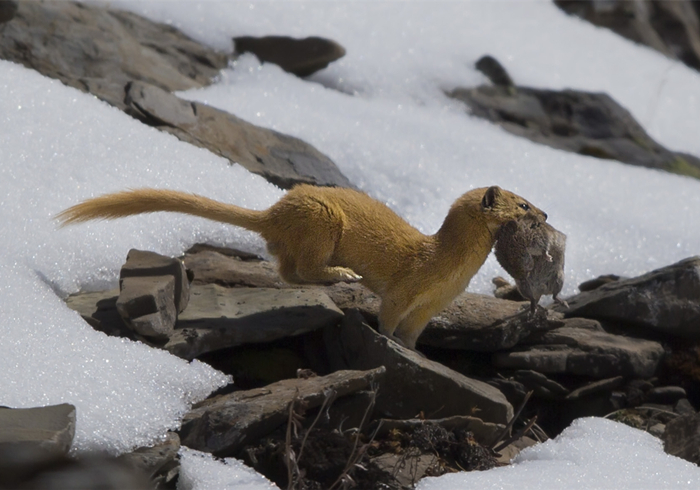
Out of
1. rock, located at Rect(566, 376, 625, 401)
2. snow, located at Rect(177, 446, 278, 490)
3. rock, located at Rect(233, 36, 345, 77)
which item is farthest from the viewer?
rock, located at Rect(233, 36, 345, 77)

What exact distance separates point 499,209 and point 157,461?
1.87 metres

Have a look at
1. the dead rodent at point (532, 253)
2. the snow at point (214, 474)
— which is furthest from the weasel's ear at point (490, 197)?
the snow at point (214, 474)

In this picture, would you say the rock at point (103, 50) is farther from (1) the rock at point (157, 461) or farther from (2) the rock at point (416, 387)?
(1) the rock at point (157, 461)

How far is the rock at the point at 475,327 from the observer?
13.8 feet

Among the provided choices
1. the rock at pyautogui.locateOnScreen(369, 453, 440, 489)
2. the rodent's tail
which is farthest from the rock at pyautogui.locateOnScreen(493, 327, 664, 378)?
the rodent's tail

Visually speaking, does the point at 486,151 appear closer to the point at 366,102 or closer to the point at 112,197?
the point at 366,102

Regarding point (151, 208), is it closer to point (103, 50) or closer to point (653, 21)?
point (103, 50)

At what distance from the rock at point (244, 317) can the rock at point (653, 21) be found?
25.6 feet

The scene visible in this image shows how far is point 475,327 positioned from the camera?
4191 millimetres

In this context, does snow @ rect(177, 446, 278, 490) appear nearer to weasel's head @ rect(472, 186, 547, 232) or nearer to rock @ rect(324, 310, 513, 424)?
rock @ rect(324, 310, 513, 424)

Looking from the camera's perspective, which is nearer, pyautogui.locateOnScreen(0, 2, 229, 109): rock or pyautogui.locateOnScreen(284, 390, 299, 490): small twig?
pyautogui.locateOnScreen(284, 390, 299, 490): small twig

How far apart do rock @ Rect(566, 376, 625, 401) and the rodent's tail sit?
6.12 ft

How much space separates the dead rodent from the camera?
3.75 m

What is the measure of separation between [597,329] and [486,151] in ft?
6.97
